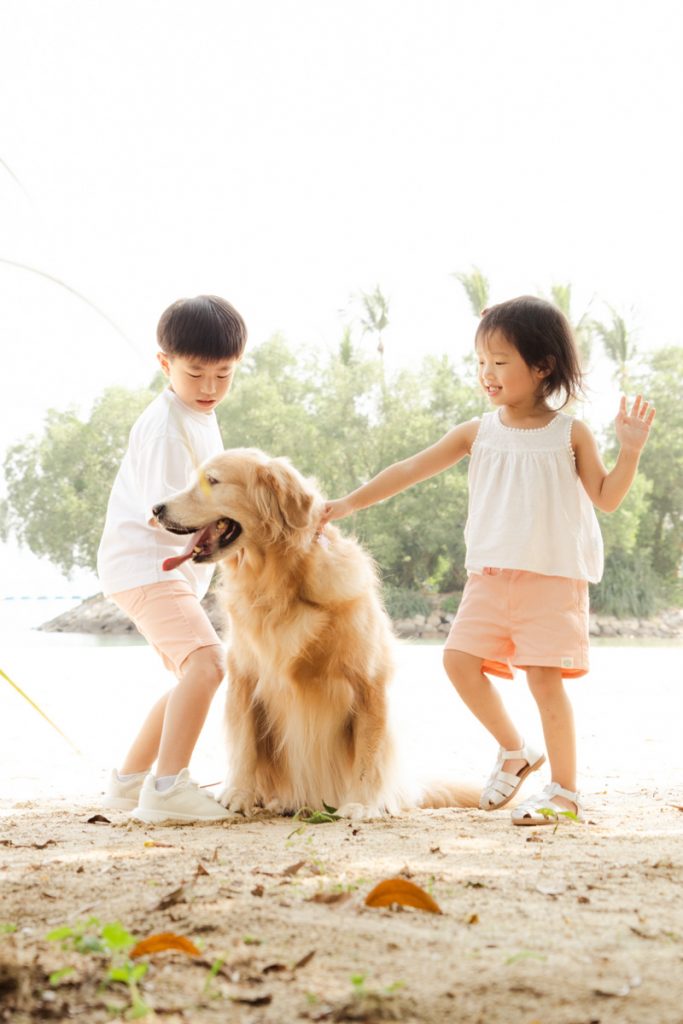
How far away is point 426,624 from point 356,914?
3040 cm

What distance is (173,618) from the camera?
3.75m

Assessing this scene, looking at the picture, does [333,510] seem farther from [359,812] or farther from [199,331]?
[359,812]

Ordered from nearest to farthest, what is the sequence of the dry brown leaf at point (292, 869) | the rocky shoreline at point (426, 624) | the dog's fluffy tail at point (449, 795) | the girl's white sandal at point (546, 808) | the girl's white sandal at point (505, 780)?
the dry brown leaf at point (292, 869), the girl's white sandal at point (546, 808), the girl's white sandal at point (505, 780), the dog's fluffy tail at point (449, 795), the rocky shoreline at point (426, 624)

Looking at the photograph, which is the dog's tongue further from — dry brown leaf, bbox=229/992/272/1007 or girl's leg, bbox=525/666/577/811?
dry brown leaf, bbox=229/992/272/1007

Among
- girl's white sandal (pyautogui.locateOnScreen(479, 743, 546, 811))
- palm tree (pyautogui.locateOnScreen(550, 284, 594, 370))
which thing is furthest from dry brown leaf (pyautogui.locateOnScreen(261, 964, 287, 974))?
palm tree (pyautogui.locateOnScreen(550, 284, 594, 370))

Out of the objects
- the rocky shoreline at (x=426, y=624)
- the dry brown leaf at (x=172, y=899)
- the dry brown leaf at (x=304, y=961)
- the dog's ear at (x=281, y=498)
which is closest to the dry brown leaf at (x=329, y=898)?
the dry brown leaf at (x=172, y=899)

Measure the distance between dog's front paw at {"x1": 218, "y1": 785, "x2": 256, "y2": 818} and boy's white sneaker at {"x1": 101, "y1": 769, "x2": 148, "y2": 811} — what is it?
47cm

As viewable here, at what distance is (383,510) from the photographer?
3456cm

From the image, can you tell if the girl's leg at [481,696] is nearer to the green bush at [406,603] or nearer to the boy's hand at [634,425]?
the boy's hand at [634,425]

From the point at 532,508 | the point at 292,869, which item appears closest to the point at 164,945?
the point at 292,869

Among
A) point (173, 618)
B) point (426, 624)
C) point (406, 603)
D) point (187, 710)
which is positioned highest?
point (173, 618)

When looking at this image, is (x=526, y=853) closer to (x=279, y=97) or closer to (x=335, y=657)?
(x=335, y=657)

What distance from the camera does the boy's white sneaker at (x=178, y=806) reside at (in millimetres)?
3479

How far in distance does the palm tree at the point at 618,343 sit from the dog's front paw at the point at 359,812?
3361cm
